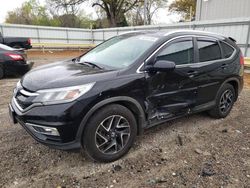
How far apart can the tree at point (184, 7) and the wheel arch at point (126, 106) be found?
38130 millimetres

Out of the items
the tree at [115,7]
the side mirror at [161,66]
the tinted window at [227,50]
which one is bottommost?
the side mirror at [161,66]

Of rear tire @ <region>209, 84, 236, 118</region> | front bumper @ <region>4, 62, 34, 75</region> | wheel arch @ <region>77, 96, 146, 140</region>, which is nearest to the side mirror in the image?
wheel arch @ <region>77, 96, 146, 140</region>

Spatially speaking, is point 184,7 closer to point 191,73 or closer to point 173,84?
point 191,73

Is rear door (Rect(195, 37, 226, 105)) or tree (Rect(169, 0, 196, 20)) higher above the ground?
tree (Rect(169, 0, 196, 20))

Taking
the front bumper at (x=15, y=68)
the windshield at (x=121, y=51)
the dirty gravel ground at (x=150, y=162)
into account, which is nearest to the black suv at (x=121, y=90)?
the windshield at (x=121, y=51)

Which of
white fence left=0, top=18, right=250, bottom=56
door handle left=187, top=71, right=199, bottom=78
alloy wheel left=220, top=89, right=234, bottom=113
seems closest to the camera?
door handle left=187, top=71, right=199, bottom=78

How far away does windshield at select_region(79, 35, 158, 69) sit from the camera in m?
3.32

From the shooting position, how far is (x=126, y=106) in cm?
310

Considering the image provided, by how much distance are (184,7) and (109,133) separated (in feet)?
134

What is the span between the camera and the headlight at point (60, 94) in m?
2.62

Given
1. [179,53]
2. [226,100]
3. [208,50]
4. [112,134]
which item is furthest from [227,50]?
[112,134]

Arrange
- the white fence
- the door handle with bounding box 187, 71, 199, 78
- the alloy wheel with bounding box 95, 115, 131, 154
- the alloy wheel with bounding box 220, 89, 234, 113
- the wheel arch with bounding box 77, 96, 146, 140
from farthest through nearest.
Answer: the white fence, the alloy wheel with bounding box 220, 89, 234, 113, the door handle with bounding box 187, 71, 199, 78, the alloy wheel with bounding box 95, 115, 131, 154, the wheel arch with bounding box 77, 96, 146, 140

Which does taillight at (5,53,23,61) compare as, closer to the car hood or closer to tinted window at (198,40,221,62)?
the car hood

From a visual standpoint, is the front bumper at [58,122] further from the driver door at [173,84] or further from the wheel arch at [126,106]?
the driver door at [173,84]
